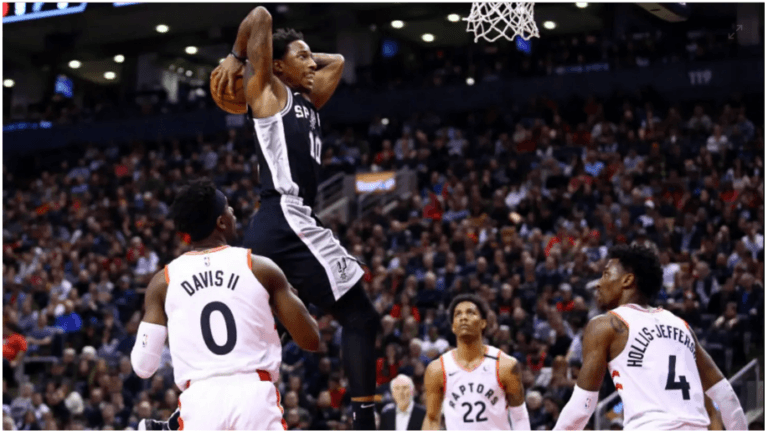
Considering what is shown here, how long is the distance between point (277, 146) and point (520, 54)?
16843 millimetres

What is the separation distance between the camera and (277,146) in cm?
512

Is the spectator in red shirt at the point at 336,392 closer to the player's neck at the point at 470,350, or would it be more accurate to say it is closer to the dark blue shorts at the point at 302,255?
the player's neck at the point at 470,350

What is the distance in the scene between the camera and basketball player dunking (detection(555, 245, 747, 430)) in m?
4.60

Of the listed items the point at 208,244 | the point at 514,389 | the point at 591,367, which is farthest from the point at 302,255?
the point at 514,389

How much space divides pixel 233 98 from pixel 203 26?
20.7 meters

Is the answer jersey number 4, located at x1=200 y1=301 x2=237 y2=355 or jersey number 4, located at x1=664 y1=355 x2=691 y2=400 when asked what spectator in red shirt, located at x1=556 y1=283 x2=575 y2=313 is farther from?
jersey number 4, located at x1=200 y1=301 x2=237 y2=355

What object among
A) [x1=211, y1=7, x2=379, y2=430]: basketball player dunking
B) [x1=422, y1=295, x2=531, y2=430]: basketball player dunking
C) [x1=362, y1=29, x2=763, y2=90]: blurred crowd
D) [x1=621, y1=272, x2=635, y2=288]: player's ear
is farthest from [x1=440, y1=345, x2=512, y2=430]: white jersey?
[x1=362, y1=29, x2=763, y2=90]: blurred crowd

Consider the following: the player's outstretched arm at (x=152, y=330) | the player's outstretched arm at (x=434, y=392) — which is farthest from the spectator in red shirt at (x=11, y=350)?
the player's outstretched arm at (x=152, y=330)

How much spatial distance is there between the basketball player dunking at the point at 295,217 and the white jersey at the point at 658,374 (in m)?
1.25

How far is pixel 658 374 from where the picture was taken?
4652 mm

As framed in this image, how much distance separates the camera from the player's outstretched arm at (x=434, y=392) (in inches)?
280

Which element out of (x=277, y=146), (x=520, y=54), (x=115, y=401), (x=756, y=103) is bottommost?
(x=115, y=401)

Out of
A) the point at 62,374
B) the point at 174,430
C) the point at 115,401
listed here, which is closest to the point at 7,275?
the point at 62,374

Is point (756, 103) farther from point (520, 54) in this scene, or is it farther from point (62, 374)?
point (62, 374)
